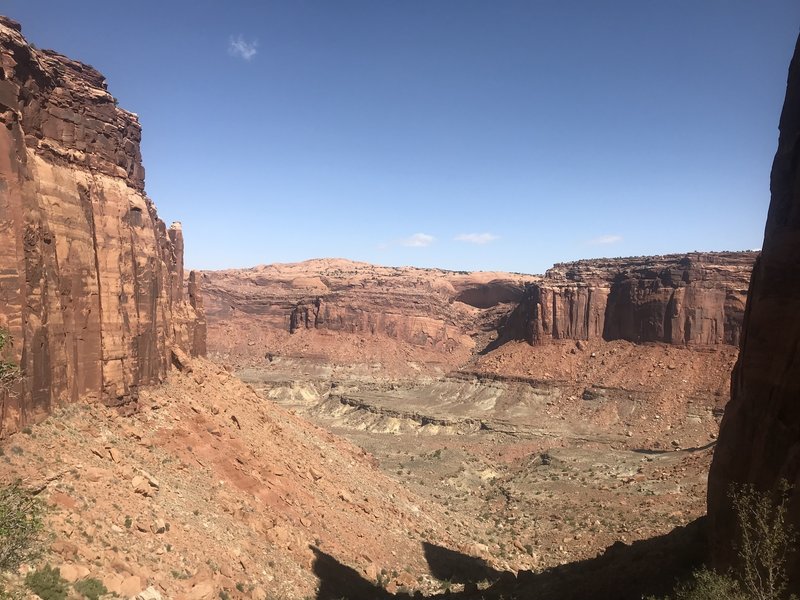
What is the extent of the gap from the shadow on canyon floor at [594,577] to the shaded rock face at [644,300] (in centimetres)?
4932

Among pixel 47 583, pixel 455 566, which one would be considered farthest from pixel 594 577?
pixel 47 583

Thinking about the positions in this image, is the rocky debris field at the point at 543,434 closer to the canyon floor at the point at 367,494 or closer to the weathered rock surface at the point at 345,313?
the canyon floor at the point at 367,494

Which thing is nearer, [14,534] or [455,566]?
[14,534]

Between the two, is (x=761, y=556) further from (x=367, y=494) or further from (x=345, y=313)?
(x=345, y=313)

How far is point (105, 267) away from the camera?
2131 centimetres

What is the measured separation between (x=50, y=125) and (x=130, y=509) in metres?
13.7

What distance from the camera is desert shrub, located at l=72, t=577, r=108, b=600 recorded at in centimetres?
1248

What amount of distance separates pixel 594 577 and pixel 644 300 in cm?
5594

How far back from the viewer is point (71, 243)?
19.4 m

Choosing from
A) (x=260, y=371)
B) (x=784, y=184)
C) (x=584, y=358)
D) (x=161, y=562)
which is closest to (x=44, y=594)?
(x=161, y=562)

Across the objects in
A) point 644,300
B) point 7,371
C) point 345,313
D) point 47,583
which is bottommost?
point 345,313

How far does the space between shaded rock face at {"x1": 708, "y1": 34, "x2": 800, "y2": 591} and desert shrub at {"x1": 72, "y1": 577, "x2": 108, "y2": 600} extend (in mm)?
15150

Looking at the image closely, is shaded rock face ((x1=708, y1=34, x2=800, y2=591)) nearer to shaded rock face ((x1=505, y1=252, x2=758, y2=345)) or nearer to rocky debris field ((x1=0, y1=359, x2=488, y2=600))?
rocky debris field ((x1=0, y1=359, x2=488, y2=600))

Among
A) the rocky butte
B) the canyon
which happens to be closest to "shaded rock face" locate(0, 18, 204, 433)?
the canyon
